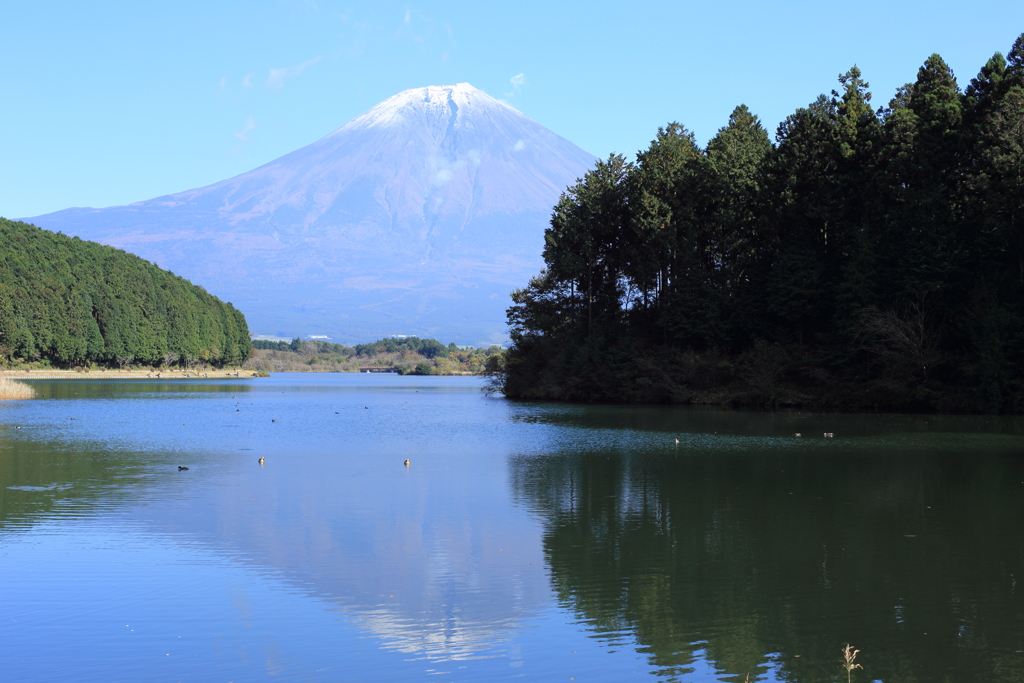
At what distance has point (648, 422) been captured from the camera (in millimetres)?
38906

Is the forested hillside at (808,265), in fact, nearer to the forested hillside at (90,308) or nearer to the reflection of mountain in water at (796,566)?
the reflection of mountain in water at (796,566)

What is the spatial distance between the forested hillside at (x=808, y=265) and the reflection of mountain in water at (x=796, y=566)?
21412 mm

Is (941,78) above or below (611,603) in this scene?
above

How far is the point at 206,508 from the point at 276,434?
17.2 m

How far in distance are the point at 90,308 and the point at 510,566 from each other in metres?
99.0

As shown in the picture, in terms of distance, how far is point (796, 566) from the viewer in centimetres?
1169

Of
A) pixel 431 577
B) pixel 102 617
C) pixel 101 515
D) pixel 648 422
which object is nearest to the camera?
pixel 102 617

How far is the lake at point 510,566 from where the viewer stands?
27.0 ft

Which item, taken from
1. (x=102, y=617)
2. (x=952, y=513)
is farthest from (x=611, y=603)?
(x=952, y=513)

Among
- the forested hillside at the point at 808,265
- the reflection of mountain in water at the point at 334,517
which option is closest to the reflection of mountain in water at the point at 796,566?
the reflection of mountain in water at the point at 334,517

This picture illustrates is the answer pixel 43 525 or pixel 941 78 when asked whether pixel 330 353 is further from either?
pixel 43 525

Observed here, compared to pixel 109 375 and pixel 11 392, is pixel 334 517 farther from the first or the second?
pixel 109 375

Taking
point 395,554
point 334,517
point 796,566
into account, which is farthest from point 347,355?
point 796,566

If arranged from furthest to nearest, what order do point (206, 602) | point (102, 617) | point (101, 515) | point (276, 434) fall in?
point (276, 434), point (101, 515), point (206, 602), point (102, 617)
